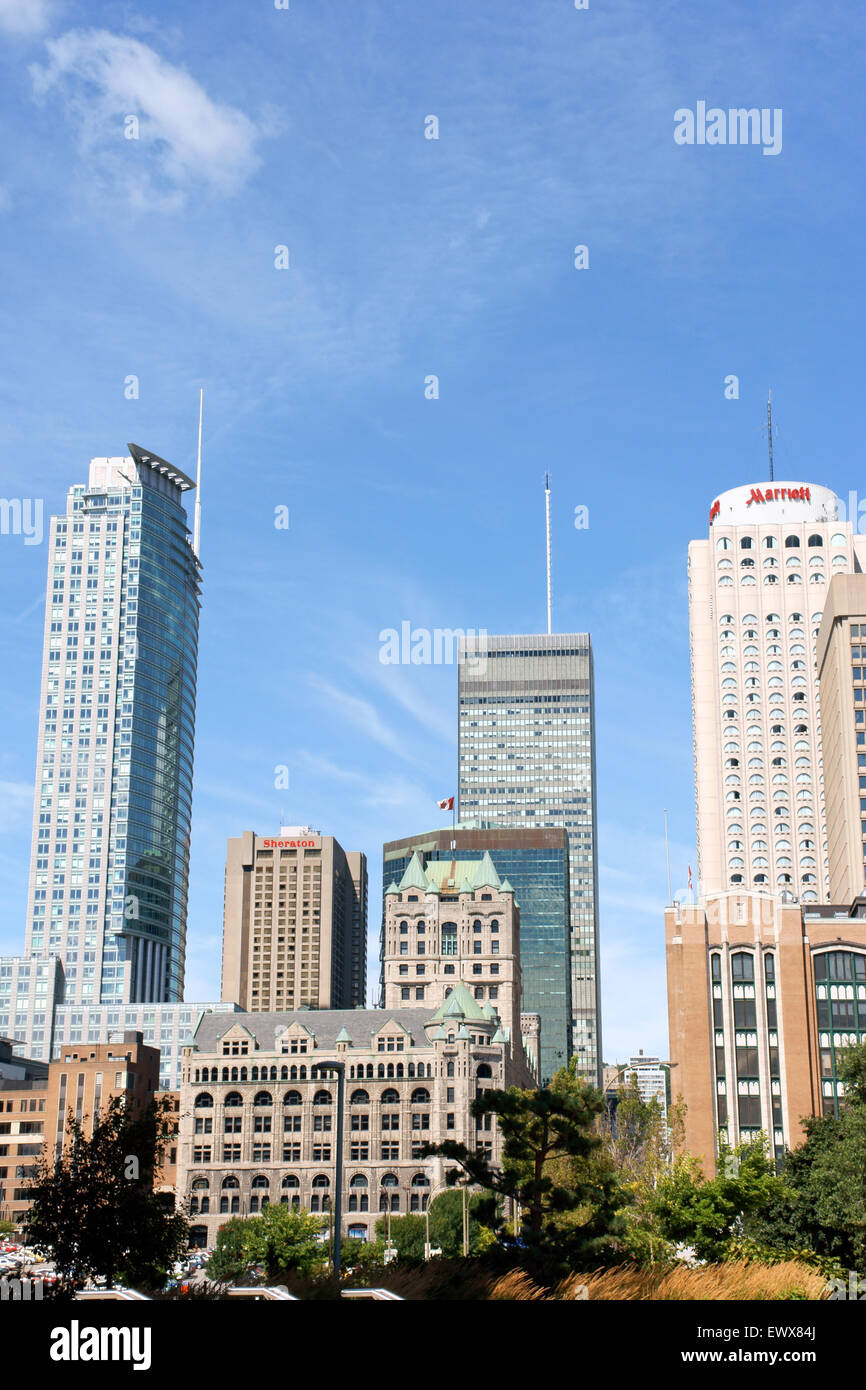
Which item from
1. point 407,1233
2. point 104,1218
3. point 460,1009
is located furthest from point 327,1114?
point 104,1218

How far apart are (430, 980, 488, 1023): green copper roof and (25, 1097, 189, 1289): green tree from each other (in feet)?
426

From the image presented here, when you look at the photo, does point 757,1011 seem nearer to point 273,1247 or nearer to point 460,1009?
point 460,1009

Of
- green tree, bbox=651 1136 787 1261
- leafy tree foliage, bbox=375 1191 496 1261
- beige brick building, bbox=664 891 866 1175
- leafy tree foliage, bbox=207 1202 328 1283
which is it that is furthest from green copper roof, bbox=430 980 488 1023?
green tree, bbox=651 1136 787 1261

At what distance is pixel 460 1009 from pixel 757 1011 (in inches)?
1856

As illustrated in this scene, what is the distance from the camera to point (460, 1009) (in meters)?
178

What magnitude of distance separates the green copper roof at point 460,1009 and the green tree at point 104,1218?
129813 millimetres

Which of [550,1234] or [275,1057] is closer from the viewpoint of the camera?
[550,1234]

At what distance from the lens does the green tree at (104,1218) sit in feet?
146

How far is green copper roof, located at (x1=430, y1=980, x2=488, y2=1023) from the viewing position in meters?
177

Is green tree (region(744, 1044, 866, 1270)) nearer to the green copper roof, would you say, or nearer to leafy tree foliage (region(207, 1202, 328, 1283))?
leafy tree foliage (region(207, 1202, 328, 1283))
